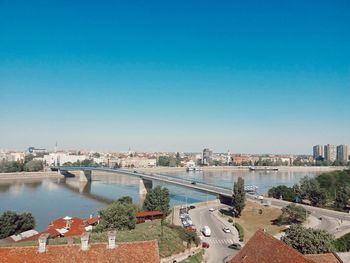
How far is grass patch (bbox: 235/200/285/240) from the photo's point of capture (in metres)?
35.8

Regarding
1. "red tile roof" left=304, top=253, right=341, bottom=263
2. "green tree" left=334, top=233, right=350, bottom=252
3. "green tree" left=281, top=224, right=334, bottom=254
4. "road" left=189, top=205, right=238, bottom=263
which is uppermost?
"red tile roof" left=304, top=253, right=341, bottom=263

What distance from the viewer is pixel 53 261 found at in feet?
43.2

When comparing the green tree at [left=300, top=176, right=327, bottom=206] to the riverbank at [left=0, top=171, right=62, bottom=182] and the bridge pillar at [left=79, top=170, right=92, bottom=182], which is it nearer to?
the bridge pillar at [left=79, top=170, right=92, bottom=182]

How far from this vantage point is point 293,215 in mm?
36375

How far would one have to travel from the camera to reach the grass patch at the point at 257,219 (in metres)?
35.8

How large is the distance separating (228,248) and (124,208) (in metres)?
9.95

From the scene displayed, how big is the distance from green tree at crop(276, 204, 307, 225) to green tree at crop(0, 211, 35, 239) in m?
26.5

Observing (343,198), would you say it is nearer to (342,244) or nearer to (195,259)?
(342,244)

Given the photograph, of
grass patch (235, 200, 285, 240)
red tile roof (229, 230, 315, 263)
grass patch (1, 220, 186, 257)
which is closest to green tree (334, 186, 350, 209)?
grass patch (235, 200, 285, 240)

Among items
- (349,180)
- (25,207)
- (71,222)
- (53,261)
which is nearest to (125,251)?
(53,261)

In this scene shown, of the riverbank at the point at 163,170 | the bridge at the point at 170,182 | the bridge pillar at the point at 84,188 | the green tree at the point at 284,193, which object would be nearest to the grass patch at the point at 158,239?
the bridge at the point at 170,182

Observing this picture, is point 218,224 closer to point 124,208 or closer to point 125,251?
point 124,208

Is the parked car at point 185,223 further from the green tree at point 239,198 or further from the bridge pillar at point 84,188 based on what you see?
the bridge pillar at point 84,188

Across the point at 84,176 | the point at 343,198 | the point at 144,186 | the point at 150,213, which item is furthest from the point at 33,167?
the point at 343,198
